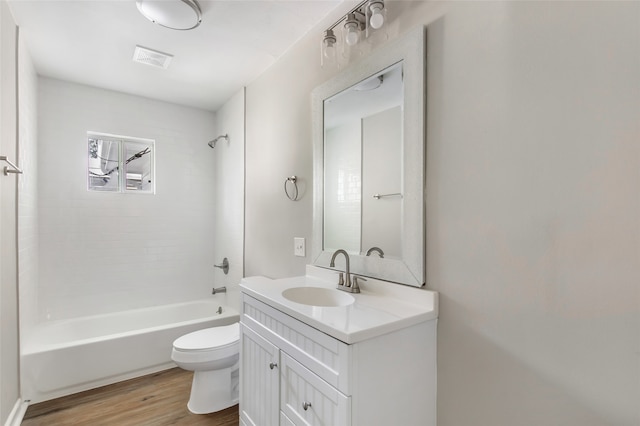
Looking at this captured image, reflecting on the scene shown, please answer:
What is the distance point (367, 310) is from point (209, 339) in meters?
1.46

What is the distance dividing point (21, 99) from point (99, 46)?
2.08ft

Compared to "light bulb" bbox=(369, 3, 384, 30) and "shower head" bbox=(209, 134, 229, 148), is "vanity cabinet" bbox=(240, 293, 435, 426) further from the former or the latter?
"shower head" bbox=(209, 134, 229, 148)

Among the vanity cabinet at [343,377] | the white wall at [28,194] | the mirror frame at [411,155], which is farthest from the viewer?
the white wall at [28,194]

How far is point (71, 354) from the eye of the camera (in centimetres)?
232

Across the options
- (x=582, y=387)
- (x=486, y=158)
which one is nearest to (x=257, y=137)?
(x=486, y=158)

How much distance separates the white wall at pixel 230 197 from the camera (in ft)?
9.77

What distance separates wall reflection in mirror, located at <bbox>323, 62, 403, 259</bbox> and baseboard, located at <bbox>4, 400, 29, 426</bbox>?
220 centimetres

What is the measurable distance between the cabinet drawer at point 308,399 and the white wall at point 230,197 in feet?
5.53

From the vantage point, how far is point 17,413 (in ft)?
6.57

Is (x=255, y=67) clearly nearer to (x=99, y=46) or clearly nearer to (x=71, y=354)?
(x=99, y=46)

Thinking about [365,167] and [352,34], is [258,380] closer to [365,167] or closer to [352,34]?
[365,167]

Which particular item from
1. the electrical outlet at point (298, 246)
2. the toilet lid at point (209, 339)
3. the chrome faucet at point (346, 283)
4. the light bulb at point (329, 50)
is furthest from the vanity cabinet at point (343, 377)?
the light bulb at point (329, 50)

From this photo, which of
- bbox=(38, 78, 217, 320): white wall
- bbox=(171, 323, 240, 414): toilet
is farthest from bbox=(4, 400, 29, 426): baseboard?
bbox=(171, 323, 240, 414): toilet

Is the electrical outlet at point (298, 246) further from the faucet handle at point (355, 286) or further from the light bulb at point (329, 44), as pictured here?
the light bulb at point (329, 44)
